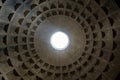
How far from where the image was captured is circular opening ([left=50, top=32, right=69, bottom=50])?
27.0 metres

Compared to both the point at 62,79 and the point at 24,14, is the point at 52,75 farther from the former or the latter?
the point at 24,14

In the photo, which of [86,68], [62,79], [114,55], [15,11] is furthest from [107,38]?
[15,11]

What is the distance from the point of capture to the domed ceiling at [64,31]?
24875 mm

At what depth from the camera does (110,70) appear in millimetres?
25906

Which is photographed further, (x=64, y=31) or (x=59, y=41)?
(x=59, y=41)

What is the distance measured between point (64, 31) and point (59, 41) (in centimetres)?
183

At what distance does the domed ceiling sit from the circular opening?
0.33 metres

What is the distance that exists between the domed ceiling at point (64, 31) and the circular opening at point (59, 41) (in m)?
0.33

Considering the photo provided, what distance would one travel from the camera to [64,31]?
2656cm

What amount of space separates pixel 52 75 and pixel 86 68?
2.80m

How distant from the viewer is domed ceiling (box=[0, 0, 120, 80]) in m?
24.9

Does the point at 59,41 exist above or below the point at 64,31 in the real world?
below

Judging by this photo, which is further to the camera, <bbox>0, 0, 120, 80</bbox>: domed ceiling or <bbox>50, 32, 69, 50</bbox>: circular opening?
<bbox>50, 32, 69, 50</bbox>: circular opening

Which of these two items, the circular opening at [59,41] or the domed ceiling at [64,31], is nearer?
the domed ceiling at [64,31]
